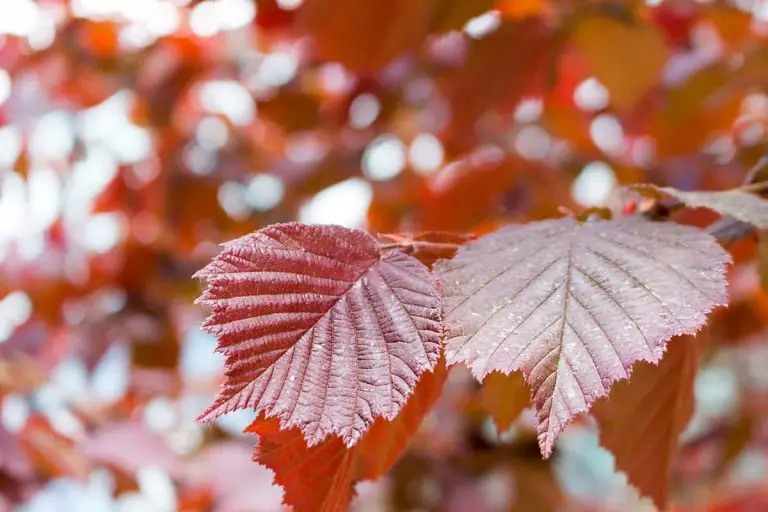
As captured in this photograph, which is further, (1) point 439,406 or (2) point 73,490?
(1) point 439,406

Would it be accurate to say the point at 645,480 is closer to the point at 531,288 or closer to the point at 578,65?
the point at 531,288

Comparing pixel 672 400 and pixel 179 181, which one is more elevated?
pixel 179 181

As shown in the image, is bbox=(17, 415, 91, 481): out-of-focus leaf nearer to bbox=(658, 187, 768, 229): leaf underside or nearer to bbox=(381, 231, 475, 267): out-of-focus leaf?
bbox=(381, 231, 475, 267): out-of-focus leaf

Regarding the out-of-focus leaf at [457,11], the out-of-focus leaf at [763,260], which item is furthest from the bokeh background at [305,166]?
the out-of-focus leaf at [763,260]

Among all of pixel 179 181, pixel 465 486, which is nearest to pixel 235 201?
pixel 179 181

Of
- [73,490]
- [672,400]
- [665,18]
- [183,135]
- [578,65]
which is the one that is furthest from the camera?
[183,135]

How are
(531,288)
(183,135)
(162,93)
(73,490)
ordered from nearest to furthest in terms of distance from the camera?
(531,288), (73,490), (162,93), (183,135)

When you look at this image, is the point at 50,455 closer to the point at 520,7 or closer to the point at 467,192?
the point at 467,192

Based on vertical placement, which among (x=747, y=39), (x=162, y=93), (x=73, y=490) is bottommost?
(x=73, y=490)
